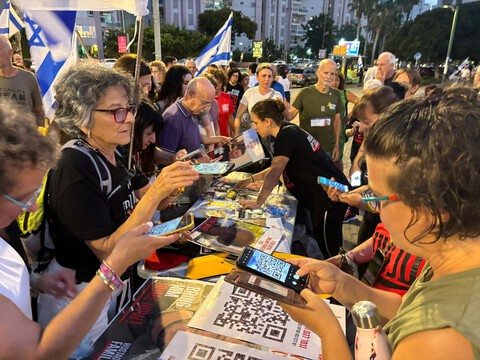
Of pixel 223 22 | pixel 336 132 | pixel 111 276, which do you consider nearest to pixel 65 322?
pixel 111 276

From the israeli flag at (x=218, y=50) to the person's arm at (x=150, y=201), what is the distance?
519 centimetres

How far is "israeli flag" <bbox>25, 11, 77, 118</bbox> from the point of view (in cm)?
255

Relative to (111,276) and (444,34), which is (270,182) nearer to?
(111,276)

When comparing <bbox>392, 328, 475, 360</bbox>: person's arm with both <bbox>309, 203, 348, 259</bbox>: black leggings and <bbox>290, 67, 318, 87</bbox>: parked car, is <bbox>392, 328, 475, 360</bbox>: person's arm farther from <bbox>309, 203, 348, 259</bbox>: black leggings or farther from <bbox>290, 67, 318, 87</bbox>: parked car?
<bbox>290, 67, 318, 87</bbox>: parked car

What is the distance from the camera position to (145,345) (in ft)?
4.06

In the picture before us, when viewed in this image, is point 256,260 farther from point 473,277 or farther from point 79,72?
point 79,72

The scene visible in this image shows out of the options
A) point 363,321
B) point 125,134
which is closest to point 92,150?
point 125,134

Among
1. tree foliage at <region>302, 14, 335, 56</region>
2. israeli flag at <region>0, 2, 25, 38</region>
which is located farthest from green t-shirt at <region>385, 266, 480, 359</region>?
tree foliage at <region>302, 14, 335, 56</region>

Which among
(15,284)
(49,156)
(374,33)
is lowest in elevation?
(15,284)

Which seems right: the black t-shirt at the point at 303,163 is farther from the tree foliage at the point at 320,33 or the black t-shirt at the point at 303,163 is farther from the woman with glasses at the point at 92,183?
the tree foliage at the point at 320,33

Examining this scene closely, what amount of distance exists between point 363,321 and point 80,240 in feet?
3.88

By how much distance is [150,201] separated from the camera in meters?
1.59

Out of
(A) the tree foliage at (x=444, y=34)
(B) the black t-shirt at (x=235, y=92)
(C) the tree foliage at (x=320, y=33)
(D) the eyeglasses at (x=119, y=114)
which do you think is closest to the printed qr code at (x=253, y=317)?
(D) the eyeglasses at (x=119, y=114)

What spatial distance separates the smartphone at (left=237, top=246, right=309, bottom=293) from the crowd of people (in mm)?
43
